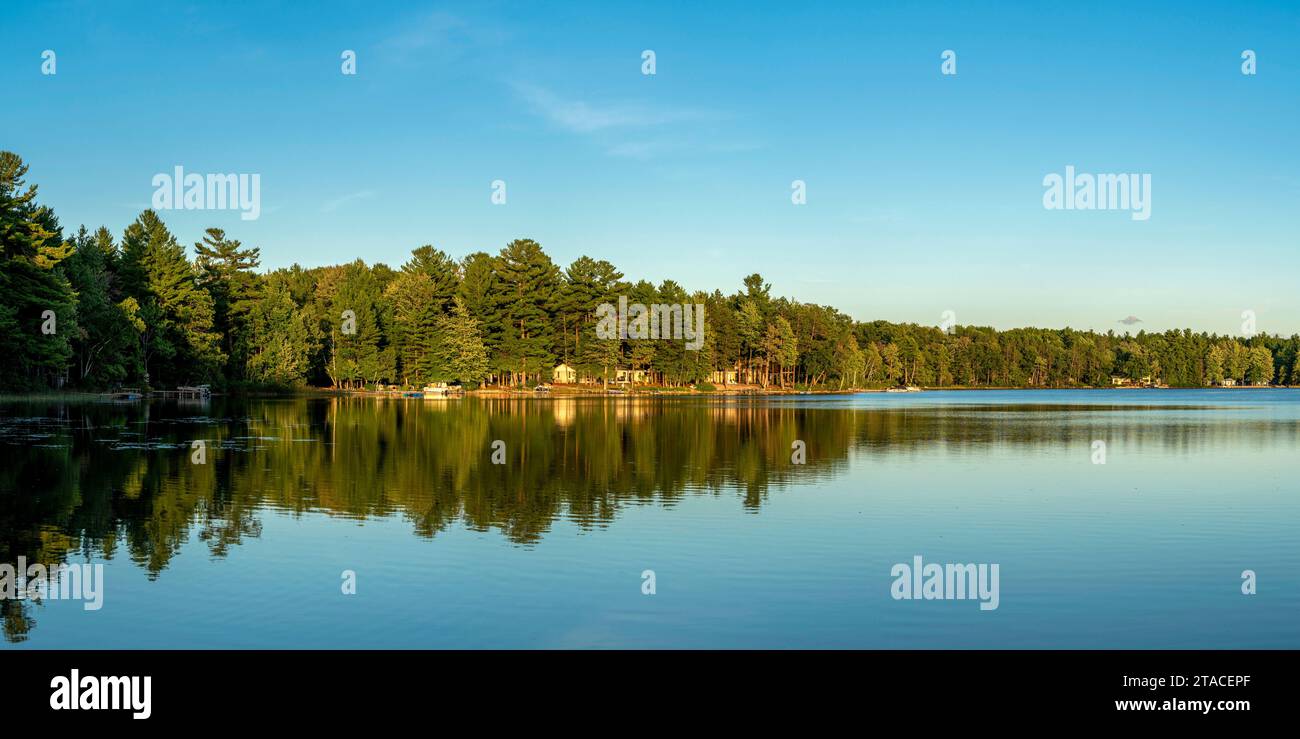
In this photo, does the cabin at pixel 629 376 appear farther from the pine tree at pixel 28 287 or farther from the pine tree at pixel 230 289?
the pine tree at pixel 28 287

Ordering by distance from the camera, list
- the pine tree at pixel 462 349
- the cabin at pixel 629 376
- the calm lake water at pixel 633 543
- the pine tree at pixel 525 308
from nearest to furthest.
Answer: the calm lake water at pixel 633 543
the pine tree at pixel 462 349
the pine tree at pixel 525 308
the cabin at pixel 629 376

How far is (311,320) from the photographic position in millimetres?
119188

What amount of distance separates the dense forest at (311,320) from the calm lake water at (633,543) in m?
35.6

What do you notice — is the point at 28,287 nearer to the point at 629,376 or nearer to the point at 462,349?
the point at 462,349

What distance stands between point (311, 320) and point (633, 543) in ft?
362

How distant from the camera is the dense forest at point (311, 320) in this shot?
68062 mm

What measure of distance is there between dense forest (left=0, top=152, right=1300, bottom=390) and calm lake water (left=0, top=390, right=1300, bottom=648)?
3555cm

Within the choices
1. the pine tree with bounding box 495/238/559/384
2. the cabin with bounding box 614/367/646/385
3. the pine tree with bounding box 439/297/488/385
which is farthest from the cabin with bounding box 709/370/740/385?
the pine tree with bounding box 439/297/488/385

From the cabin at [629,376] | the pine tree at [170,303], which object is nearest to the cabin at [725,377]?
the cabin at [629,376]

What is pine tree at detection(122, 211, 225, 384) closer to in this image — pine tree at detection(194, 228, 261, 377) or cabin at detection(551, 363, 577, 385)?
pine tree at detection(194, 228, 261, 377)

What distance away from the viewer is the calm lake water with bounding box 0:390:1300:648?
40.9 feet
